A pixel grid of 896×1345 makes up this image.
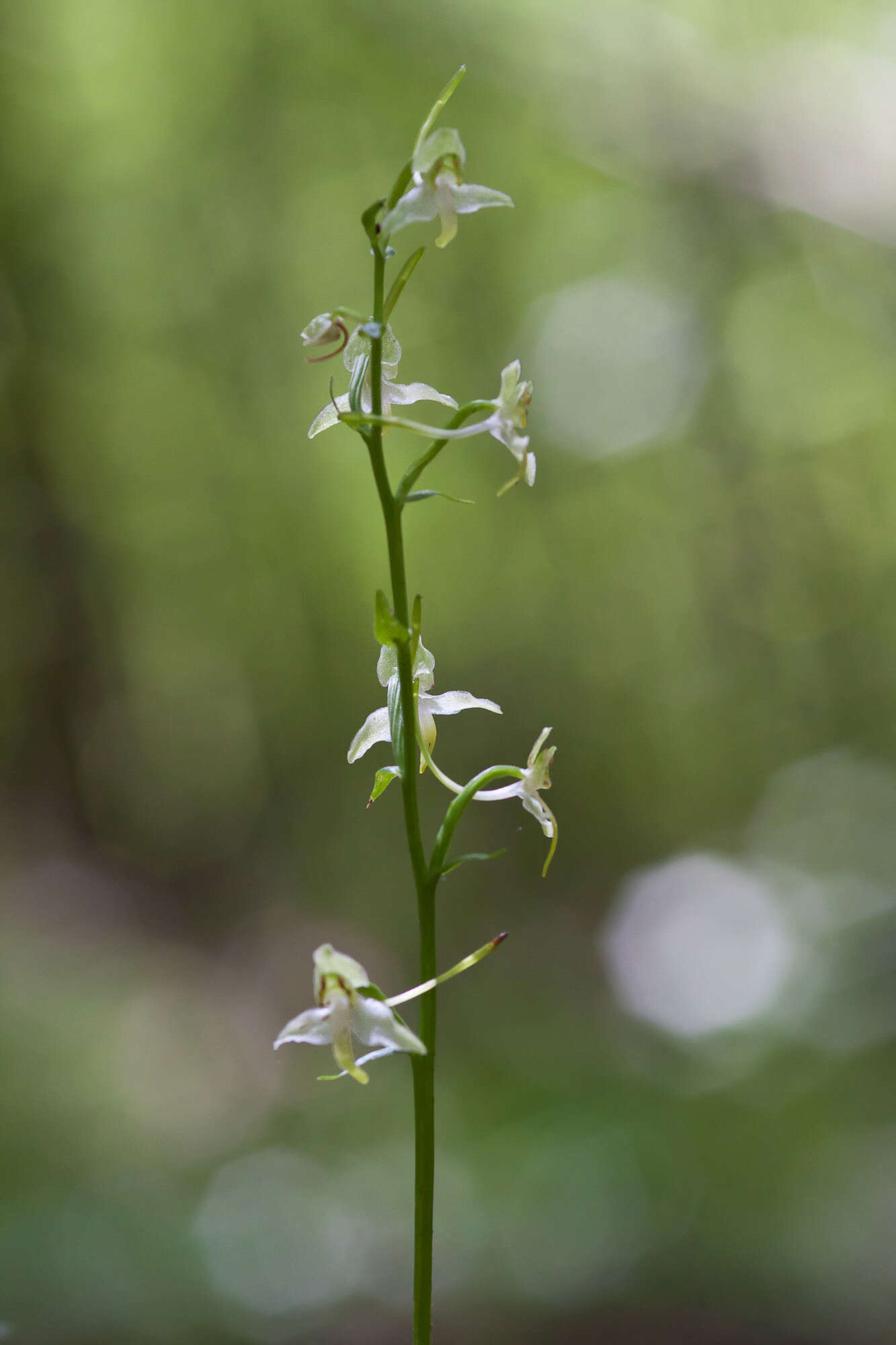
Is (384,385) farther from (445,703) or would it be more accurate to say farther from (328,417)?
(445,703)

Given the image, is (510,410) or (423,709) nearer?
(510,410)

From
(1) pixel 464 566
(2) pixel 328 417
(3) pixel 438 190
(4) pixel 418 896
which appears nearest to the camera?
(4) pixel 418 896

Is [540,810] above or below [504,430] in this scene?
below

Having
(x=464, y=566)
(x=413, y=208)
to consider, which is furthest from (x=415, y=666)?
(x=464, y=566)

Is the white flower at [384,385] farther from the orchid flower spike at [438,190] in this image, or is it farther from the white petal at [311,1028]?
the white petal at [311,1028]

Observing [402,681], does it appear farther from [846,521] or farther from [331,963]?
[846,521]

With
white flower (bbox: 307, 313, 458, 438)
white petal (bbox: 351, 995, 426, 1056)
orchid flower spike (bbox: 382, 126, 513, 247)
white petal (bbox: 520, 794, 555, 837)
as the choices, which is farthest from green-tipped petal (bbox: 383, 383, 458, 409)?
white petal (bbox: 351, 995, 426, 1056)

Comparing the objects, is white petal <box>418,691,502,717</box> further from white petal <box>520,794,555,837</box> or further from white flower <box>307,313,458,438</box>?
white flower <box>307,313,458,438</box>

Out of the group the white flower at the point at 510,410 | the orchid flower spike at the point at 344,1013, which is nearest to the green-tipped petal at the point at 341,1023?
the orchid flower spike at the point at 344,1013
